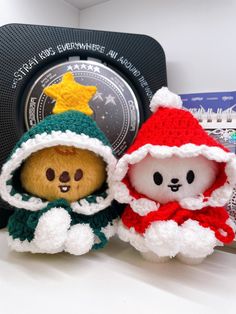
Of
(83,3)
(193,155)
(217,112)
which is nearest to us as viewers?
(193,155)

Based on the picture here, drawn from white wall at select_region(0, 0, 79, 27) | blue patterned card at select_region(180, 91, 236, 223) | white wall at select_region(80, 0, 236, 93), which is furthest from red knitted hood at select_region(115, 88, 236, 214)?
white wall at select_region(0, 0, 79, 27)

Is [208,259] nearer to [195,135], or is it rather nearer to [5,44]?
[195,135]

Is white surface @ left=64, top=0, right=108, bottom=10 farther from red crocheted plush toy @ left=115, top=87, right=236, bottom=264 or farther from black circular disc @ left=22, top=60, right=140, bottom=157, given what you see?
red crocheted plush toy @ left=115, top=87, right=236, bottom=264

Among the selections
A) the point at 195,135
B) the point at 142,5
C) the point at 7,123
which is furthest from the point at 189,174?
the point at 142,5

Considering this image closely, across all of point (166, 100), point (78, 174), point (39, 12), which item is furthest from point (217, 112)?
point (39, 12)

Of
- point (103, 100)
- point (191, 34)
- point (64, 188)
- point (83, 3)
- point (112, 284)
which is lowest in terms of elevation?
point (112, 284)

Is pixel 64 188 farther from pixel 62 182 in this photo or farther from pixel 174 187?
pixel 174 187
